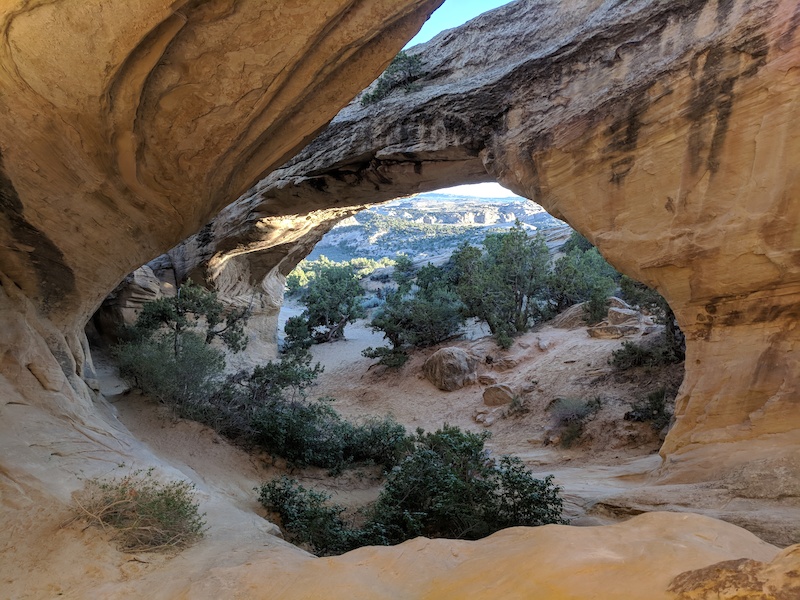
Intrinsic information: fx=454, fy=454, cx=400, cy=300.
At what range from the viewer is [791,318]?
5859 millimetres

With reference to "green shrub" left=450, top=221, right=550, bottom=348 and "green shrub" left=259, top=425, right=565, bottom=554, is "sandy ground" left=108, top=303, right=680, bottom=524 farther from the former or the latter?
"green shrub" left=450, top=221, right=550, bottom=348

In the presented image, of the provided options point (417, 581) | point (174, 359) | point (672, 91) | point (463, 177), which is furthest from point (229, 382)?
point (672, 91)

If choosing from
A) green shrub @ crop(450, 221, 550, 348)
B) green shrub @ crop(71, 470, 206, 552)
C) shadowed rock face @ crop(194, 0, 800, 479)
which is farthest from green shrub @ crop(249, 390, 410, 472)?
green shrub @ crop(450, 221, 550, 348)

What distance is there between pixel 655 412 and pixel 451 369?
7871mm

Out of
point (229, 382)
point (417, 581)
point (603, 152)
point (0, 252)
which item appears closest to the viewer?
point (417, 581)

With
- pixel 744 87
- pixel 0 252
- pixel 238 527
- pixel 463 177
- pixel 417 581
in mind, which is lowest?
pixel 238 527

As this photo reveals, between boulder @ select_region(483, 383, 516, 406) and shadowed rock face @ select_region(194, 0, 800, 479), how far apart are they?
7617 mm

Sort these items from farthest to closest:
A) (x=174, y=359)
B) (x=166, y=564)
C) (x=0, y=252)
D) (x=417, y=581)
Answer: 1. (x=174, y=359)
2. (x=0, y=252)
3. (x=166, y=564)
4. (x=417, y=581)

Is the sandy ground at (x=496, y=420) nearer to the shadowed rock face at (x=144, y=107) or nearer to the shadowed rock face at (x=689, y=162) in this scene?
the shadowed rock face at (x=689, y=162)

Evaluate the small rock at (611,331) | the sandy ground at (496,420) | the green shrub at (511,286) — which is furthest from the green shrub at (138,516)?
the green shrub at (511,286)

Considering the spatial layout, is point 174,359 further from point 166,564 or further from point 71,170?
point 166,564

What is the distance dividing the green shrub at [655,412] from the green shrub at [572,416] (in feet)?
3.21

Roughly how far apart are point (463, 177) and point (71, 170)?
7.99 meters

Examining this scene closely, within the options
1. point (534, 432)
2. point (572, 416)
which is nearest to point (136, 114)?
point (572, 416)
